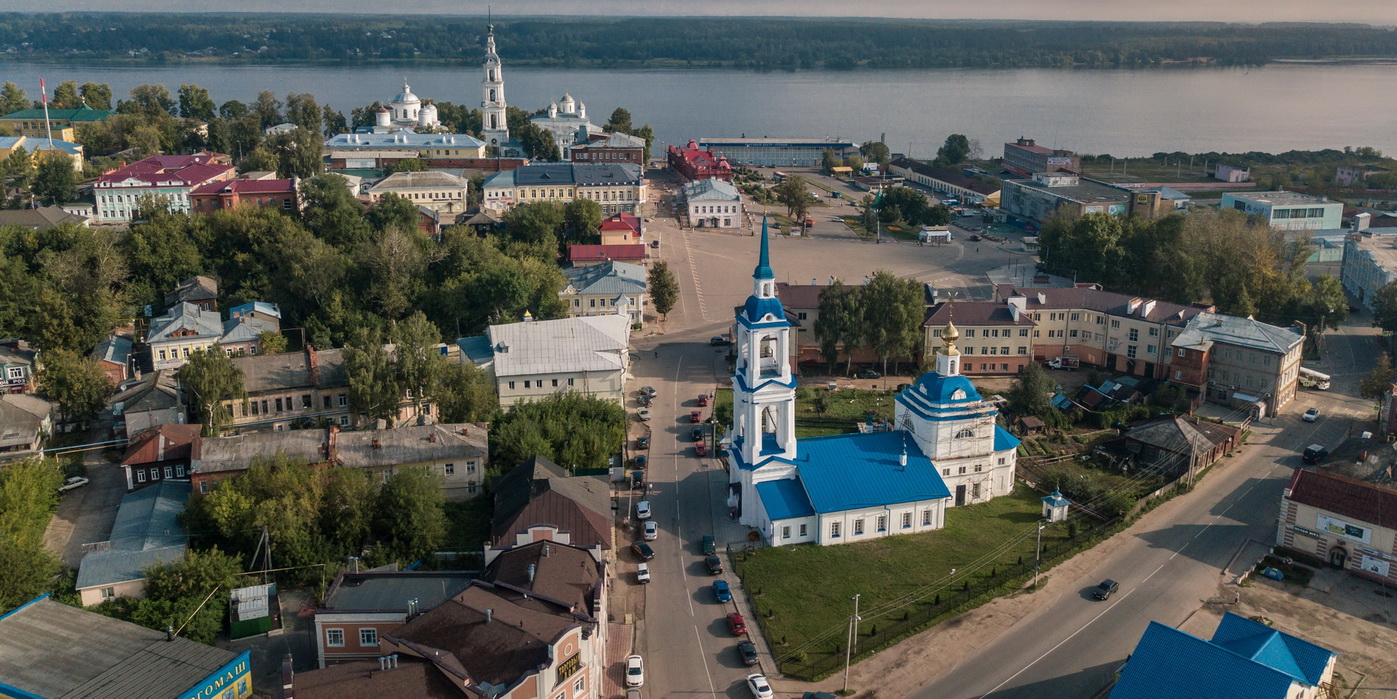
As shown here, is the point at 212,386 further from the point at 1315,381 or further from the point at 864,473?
the point at 1315,381

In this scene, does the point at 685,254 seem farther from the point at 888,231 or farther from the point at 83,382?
the point at 83,382

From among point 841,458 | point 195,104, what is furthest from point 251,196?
point 841,458

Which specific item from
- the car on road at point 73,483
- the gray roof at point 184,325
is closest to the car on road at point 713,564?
the car on road at point 73,483

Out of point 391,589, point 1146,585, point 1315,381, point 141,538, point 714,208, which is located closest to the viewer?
point 391,589

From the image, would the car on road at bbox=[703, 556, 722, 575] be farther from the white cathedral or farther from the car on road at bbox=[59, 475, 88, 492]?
the car on road at bbox=[59, 475, 88, 492]

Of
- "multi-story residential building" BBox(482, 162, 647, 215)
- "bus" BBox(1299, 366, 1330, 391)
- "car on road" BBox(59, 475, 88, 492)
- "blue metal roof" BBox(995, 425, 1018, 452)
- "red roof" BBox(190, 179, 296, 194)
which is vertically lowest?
"car on road" BBox(59, 475, 88, 492)

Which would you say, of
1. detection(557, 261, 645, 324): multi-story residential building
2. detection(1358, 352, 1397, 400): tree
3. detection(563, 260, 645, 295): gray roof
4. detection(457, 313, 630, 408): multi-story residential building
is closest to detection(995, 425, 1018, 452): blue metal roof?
detection(457, 313, 630, 408): multi-story residential building
